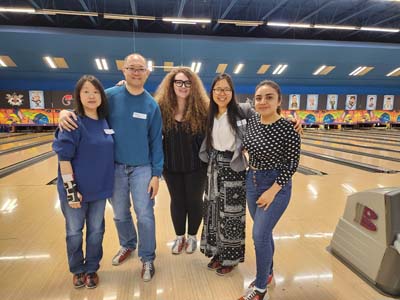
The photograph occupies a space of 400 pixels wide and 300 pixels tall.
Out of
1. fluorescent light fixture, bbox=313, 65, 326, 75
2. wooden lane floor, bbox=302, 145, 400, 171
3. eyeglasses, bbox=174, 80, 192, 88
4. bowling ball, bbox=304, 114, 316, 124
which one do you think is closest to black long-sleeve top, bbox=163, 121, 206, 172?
eyeglasses, bbox=174, 80, 192, 88

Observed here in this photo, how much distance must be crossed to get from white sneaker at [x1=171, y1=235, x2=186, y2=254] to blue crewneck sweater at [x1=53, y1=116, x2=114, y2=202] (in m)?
0.74

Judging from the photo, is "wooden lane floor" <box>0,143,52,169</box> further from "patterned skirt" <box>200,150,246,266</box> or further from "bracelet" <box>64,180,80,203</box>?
"patterned skirt" <box>200,150,246,266</box>

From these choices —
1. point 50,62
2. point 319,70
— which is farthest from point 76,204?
point 319,70

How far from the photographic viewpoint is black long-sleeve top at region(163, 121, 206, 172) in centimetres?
173

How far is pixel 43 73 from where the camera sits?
10.6m

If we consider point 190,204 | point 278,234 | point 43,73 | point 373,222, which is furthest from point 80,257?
point 43,73

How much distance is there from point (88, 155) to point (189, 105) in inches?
28.2

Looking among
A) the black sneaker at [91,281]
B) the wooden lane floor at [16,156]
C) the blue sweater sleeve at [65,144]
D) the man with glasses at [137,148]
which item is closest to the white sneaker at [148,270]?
the man with glasses at [137,148]

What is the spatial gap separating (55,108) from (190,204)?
12.0 meters

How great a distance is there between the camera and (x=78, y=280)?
1531 millimetres

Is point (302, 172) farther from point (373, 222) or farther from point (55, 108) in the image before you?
point (55, 108)

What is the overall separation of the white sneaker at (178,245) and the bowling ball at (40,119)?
12.2 metres

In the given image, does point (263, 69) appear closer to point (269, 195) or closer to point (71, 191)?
point (269, 195)

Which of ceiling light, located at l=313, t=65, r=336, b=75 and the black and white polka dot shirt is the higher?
ceiling light, located at l=313, t=65, r=336, b=75
